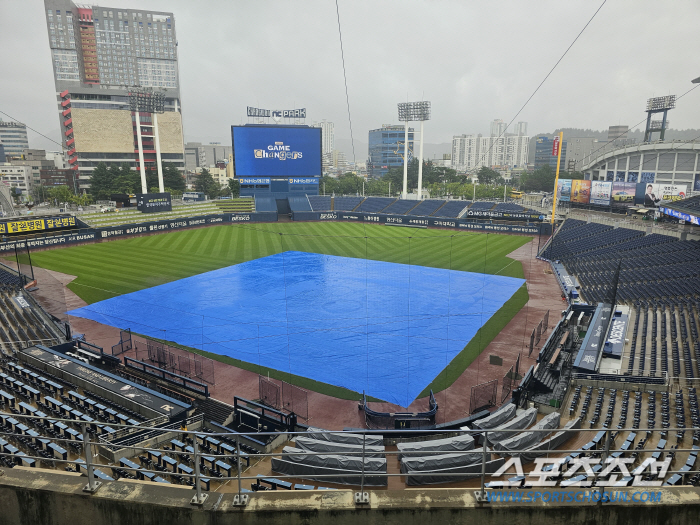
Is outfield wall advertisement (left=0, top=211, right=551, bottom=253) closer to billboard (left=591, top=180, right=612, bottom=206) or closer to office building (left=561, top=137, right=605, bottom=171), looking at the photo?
billboard (left=591, top=180, right=612, bottom=206)

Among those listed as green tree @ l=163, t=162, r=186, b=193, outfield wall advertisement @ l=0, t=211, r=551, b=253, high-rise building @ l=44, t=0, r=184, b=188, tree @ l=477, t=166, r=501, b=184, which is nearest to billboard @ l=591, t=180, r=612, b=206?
outfield wall advertisement @ l=0, t=211, r=551, b=253

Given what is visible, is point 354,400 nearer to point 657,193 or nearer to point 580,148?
point 657,193

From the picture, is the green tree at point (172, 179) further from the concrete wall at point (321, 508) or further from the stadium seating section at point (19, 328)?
the concrete wall at point (321, 508)

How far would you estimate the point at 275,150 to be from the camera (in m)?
61.7

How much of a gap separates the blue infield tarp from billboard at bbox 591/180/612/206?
72.2ft

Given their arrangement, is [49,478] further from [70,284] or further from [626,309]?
[70,284]

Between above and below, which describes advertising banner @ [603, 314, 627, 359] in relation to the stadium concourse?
above

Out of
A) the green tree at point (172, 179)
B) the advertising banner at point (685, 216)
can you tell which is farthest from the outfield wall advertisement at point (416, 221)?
the green tree at point (172, 179)

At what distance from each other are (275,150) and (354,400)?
170 ft

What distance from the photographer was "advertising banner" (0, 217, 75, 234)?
1613 inches

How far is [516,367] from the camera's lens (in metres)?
16.9

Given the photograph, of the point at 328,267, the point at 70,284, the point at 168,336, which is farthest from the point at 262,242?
the point at 168,336

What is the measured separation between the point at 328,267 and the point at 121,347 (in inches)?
749

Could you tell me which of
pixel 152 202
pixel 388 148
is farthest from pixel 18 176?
pixel 388 148
